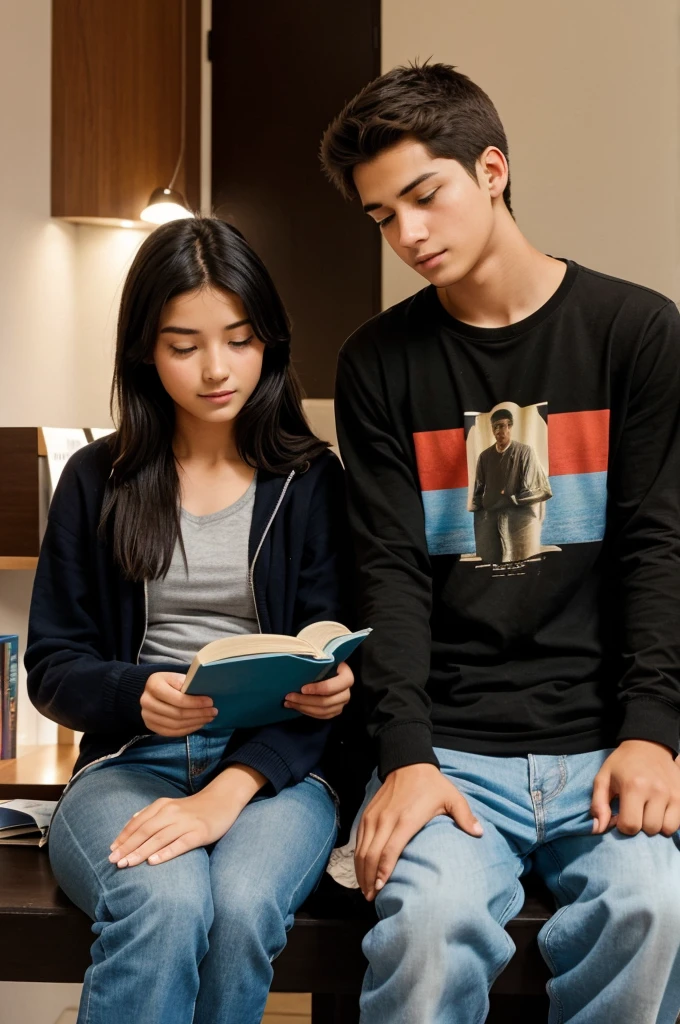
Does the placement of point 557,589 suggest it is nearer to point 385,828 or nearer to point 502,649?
point 502,649

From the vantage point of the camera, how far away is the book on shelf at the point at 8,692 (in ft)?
6.17

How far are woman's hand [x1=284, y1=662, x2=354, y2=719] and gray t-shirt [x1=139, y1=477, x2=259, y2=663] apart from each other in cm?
17

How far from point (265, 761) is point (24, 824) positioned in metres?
0.44

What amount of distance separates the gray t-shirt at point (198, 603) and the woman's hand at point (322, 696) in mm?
171

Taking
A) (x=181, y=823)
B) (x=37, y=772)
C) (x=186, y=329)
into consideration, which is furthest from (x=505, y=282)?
(x=37, y=772)

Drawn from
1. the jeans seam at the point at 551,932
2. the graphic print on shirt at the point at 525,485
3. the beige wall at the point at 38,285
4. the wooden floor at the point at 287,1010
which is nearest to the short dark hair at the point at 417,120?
the graphic print on shirt at the point at 525,485

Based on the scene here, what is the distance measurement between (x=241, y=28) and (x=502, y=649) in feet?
8.51

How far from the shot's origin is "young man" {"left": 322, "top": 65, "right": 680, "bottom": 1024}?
1.11m

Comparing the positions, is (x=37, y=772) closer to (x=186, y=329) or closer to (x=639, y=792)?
(x=186, y=329)

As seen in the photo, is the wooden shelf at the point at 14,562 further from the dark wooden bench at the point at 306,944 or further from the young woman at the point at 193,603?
the dark wooden bench at the point at 306,944

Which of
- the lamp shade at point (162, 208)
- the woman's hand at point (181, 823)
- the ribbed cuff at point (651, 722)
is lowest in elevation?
the woman's hand at point (181, 823)

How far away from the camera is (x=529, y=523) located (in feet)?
4.29

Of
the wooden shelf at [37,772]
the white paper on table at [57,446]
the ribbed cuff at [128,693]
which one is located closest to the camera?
the ribbed cuff at [128,693]

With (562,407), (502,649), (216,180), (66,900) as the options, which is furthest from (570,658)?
(216,180)
